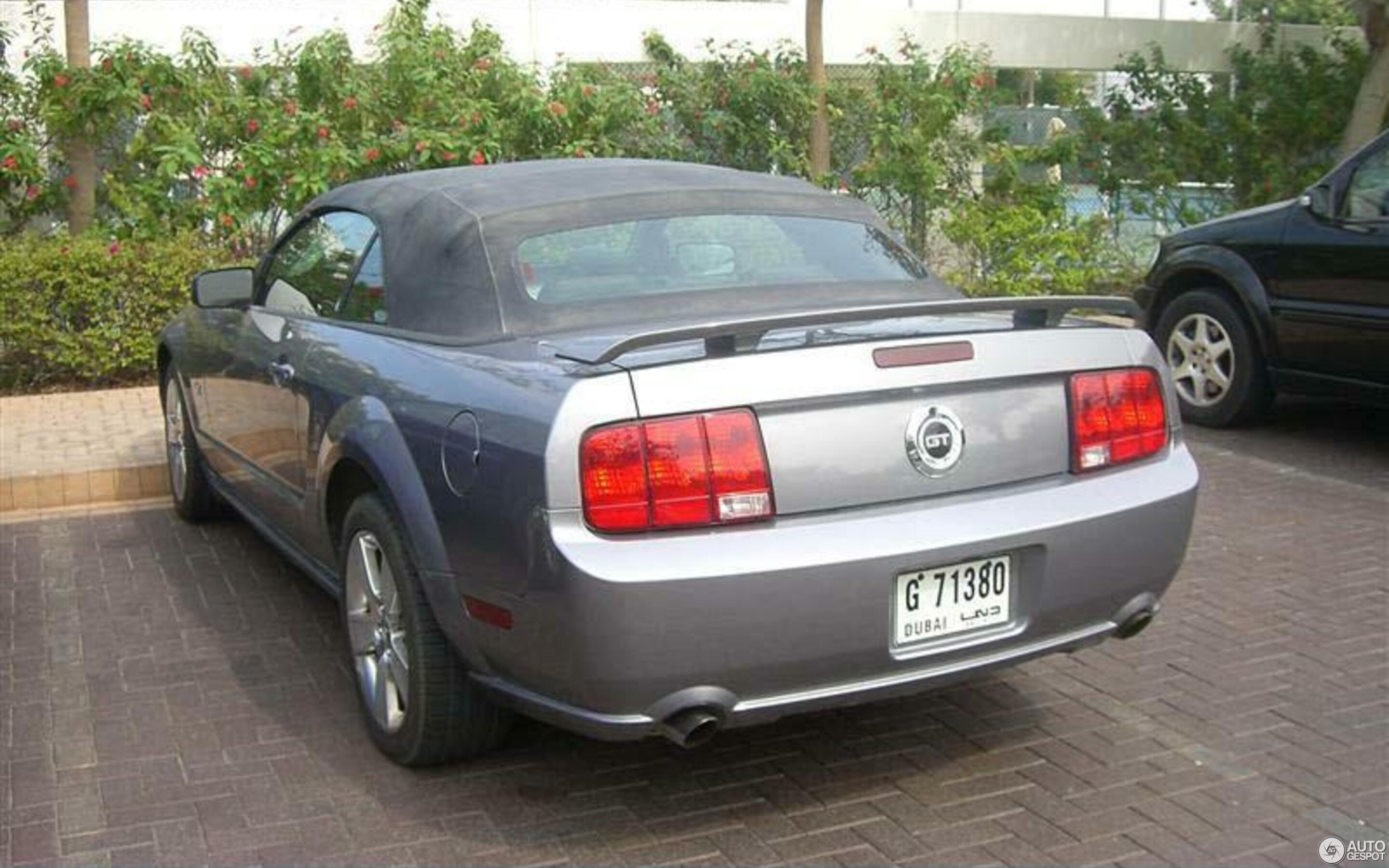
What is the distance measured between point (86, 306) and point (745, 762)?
22.5 feet

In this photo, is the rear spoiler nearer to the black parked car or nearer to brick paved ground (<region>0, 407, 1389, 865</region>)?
brick paved ground (<region>0, 407, 1389, 865</region>)

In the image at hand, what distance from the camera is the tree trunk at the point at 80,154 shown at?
1047cm

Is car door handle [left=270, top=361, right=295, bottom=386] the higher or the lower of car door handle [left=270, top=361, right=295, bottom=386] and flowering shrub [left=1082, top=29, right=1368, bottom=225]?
the lower

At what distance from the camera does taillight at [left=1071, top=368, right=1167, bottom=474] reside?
156 inches

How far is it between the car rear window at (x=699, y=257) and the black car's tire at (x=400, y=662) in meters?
0.85

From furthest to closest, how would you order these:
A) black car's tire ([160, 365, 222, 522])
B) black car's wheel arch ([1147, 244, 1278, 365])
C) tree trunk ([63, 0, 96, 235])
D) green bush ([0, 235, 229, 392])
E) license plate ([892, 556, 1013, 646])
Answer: tree trunk ([63, 0, 96, 235]) < green bush ([0, 235, 229, 392]) < black car's wheel arch ([1147, 244, 1278, 365]) < black car's tire ([160, 365, 222, 522]) < license plate ([892, 556, 1013, 646])

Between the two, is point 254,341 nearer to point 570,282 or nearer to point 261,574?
point 261,574

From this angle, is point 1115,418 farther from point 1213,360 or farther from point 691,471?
point 1213,360

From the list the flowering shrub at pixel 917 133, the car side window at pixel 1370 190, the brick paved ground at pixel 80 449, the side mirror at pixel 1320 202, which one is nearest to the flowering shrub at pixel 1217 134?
the flowering shrub at pixel 917 133

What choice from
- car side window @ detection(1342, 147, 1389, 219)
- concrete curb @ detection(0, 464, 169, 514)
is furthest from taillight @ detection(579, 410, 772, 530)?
car side window @ detection(1342, 147, 1389, 219)

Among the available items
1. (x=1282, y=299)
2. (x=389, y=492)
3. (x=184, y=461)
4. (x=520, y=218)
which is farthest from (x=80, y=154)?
(x=1282, y=299)

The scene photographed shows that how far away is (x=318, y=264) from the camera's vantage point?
5.41m

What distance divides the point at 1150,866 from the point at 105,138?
31.2 feet

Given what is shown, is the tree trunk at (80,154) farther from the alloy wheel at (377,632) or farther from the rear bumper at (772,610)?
the rear bumper at (772,610)
